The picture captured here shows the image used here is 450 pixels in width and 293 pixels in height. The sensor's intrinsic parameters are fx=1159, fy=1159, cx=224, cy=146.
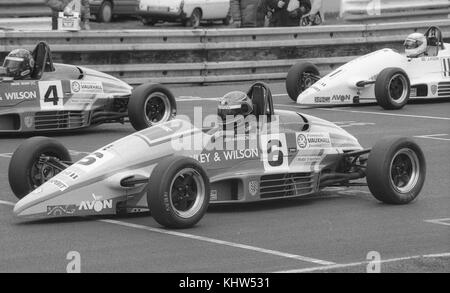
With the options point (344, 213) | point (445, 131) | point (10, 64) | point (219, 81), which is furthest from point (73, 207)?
point (219, 81)

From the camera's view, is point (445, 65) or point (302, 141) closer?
point (302, 141)

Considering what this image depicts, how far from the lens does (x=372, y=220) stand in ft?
35.4

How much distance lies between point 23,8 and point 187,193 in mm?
20647

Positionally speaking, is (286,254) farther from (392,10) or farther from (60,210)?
(392,10)

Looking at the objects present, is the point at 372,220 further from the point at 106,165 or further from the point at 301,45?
the point at 301,45

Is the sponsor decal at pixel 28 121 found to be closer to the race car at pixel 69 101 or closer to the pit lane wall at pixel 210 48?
the race car at pixel 69 101

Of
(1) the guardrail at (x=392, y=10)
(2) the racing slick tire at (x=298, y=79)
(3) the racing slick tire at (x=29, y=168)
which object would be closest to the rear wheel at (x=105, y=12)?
(1) the guardrail at (x=392, y=10)

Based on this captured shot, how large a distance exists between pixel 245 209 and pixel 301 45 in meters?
13.8

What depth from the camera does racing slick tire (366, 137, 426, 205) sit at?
36.9 ft

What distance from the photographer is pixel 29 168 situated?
36.2ft

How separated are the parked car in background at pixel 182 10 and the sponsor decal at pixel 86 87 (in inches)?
609

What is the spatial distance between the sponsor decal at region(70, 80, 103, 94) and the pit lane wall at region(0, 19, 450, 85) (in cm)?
416

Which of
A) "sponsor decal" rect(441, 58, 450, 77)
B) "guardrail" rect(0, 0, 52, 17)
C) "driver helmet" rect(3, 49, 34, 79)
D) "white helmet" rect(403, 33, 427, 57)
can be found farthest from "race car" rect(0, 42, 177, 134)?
"guardrail" rect(0, 0, 52, 17)

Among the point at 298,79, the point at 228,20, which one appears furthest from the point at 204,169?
the point at 228,20
